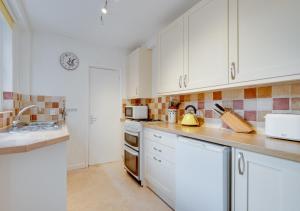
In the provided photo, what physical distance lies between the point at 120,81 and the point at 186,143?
2353 millimetres

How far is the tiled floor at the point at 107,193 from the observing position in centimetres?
201

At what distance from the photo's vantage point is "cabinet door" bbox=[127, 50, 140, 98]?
3.22 m

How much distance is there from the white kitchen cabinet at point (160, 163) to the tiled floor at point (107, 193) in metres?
0.13

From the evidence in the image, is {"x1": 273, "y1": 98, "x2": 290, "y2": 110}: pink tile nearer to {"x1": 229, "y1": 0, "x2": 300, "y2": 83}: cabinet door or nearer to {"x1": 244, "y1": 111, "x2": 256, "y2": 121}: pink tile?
{"x1": 244, "y1": 111, "x2": 256, "y2": 121}: pink tile

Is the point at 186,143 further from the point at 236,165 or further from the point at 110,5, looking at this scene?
the point at 110,5

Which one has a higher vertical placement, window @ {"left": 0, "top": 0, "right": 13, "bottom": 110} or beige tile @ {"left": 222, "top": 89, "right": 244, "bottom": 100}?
window @ {"left": 0, "top": 0, "right": 13, "bottom": 110}

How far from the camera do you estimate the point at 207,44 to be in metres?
1.78

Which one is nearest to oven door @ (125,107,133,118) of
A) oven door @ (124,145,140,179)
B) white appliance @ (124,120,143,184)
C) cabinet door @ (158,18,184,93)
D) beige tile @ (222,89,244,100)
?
white appliance @ (124,120,143,184)

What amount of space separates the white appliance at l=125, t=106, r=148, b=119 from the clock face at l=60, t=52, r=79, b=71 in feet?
3.99

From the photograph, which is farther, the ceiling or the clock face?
the clock face

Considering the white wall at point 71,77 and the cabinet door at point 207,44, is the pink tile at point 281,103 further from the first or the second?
the white wall at point 71,77

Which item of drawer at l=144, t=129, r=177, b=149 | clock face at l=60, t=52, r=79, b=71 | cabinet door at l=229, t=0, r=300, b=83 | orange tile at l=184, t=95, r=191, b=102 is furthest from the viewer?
clock face at l=60, t=52, r=79, b=71

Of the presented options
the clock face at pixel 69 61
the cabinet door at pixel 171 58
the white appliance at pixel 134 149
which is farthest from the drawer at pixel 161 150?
the clock face at pixel 69 61

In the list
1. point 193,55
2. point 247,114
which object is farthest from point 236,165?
point 193,55
